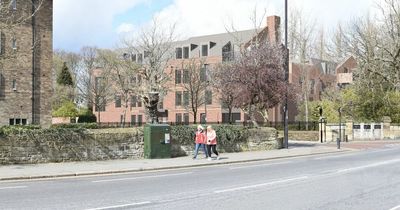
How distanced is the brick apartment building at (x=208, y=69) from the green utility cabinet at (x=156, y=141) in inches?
1648

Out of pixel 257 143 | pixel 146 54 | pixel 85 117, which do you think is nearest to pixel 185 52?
pixel 146 54

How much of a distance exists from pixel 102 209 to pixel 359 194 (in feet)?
19.9

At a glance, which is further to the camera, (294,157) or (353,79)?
(353,79)

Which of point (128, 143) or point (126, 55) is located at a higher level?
point (126, 55)

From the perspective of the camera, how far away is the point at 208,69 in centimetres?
6406

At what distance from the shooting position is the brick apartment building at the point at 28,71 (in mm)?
39938

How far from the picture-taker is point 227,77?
34062 millimetres

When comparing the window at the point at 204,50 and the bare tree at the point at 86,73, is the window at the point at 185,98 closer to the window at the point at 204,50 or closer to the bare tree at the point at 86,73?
the window at the point at 204,50

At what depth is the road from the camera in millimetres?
10422

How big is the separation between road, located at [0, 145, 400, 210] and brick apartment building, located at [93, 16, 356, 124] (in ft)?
161

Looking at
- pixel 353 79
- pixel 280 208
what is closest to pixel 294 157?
pixel 280 208

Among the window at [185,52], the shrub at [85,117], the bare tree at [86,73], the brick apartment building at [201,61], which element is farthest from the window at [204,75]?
the bare tree at [86,73]

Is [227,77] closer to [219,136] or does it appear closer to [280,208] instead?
[219,136]

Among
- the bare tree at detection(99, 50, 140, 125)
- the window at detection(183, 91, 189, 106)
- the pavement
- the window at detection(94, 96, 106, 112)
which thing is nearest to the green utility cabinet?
the pavement
